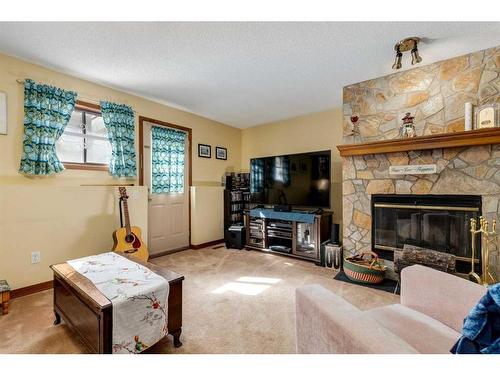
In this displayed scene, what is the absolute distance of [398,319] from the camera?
1206 millimetres

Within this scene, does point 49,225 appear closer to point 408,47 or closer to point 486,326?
point 486,326

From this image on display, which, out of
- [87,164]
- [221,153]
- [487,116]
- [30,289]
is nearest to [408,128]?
[487,116]

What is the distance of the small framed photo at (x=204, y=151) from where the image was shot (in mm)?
4285

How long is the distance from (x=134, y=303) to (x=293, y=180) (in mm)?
2842

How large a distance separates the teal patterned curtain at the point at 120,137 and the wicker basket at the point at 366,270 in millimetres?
2990

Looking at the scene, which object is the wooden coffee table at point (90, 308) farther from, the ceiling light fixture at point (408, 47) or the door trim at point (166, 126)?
the ceiling light fixture at point (408, 47)

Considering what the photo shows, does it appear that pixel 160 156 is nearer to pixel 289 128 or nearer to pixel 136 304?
pixel 289 128

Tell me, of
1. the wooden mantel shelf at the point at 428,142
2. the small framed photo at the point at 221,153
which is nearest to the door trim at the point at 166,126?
the small framed photo at the point at 221,153

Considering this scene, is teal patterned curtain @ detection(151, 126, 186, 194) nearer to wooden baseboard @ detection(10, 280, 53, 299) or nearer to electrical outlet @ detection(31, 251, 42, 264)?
electrical outlet @ detection(31, 251, 42, 264)

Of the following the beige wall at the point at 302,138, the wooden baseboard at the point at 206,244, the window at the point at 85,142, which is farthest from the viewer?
the wooden baseboard at the point at 206,244

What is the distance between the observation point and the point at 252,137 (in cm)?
497

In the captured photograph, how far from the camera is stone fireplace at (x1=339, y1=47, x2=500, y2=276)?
223cm

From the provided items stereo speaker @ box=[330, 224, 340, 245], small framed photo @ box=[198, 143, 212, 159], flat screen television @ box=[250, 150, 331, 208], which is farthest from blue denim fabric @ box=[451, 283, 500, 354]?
small framed photo @ box=[198, 143, 212, 159]

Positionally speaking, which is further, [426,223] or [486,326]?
[426,223]
